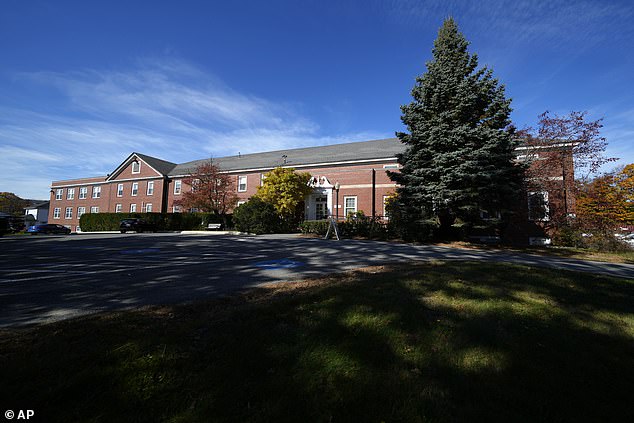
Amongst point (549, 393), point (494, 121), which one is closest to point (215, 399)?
point (549, 393)

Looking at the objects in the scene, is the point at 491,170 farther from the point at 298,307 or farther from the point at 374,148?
the point at 374,148

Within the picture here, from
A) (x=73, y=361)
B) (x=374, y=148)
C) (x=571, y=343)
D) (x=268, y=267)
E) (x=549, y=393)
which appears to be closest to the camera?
(x=549, y=393)

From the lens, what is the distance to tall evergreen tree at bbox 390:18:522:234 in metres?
14.4

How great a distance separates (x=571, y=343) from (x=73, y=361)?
16.5 ft

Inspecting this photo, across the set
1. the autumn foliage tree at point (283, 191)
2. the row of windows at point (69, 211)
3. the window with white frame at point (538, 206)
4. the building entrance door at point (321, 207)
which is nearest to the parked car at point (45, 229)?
the row of windows at point (69, 211)

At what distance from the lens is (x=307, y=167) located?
3095cm

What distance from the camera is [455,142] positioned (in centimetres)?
1505

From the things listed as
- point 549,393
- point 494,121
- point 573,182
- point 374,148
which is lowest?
point 549,393

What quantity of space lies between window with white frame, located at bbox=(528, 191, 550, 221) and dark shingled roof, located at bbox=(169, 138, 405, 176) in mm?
11649

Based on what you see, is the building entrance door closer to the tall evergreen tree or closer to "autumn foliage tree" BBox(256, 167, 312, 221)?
"autumn foliage tree" BBox(256, 167, 312, 221)

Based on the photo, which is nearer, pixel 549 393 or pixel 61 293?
pixel 549 393

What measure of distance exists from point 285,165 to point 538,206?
78.1ft

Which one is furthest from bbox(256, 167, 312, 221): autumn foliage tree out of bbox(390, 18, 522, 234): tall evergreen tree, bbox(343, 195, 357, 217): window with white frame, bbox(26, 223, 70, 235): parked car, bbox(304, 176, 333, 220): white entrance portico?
bbox(26, 223, 70, 235): parked car

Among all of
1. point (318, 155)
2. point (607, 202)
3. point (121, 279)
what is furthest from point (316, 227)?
point (607, 202)
